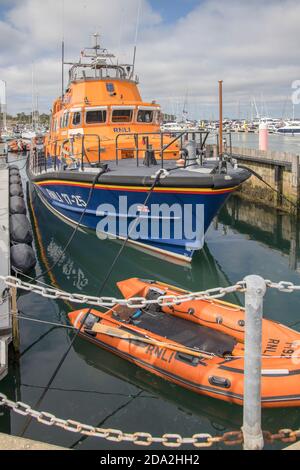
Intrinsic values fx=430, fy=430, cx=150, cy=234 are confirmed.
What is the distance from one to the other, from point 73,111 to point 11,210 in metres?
2.77

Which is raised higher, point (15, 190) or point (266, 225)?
point (15, 190)

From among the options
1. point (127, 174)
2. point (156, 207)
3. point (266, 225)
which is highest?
point (127, 174)

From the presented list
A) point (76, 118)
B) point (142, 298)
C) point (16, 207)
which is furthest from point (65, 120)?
point (142, 298)

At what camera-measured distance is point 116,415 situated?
12.9ft

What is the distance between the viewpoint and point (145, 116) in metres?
10.6

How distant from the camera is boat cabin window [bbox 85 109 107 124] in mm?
10116

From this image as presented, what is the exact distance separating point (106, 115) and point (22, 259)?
4652 millimetres

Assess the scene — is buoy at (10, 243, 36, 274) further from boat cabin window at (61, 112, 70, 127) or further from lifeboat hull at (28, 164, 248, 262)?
boat cabin window at (61, 112, 70, 127)

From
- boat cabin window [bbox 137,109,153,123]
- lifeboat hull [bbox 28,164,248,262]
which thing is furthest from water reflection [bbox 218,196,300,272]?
boat cabin window [bbox 137,109,153,123]

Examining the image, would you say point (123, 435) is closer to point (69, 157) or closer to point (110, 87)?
point (69, 157)

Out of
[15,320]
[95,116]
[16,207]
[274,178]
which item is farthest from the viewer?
[274,178]

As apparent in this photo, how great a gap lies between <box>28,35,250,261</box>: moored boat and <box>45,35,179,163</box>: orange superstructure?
0.9 inches

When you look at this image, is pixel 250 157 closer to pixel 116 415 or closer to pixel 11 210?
pixel 11 210

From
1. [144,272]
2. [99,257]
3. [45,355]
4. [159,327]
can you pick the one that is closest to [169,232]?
[144,272]
